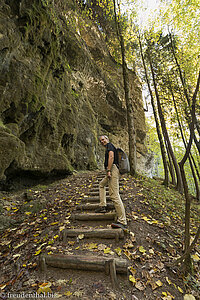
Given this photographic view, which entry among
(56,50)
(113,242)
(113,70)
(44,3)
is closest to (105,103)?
(113,70)

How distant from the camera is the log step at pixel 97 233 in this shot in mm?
3173

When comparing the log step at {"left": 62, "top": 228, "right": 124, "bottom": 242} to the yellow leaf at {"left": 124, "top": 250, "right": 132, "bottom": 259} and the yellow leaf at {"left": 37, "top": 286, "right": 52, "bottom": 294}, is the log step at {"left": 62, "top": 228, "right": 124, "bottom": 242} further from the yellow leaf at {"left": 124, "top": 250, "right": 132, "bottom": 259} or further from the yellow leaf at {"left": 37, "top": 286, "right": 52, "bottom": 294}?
the yellow leaf at {"left": 37, "top": 286, "right": 52, "bottom": 294}

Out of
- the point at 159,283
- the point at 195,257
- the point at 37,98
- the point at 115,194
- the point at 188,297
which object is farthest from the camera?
the point at 37,98

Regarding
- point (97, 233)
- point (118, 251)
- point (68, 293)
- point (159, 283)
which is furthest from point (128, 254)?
point (68, 293)

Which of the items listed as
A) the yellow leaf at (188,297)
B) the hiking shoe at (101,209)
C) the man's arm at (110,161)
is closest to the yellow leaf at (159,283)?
the yellow leaf at (188,297)

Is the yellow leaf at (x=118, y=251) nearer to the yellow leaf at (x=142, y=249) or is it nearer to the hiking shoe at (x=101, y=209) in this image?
the yellow leaf at (x=142, y=249)

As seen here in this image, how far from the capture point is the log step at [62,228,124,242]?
317 cm

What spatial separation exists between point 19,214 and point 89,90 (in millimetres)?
13500

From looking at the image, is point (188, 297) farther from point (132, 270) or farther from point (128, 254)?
point (128, 254)

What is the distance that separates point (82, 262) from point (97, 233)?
31.8 inches

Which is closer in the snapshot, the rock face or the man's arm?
the man's arm

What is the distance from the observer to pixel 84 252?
2883 millimetres

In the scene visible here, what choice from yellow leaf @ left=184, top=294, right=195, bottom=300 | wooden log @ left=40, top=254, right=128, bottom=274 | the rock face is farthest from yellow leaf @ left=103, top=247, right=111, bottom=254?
the rock face

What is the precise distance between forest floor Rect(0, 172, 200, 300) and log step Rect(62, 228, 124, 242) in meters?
0.09
